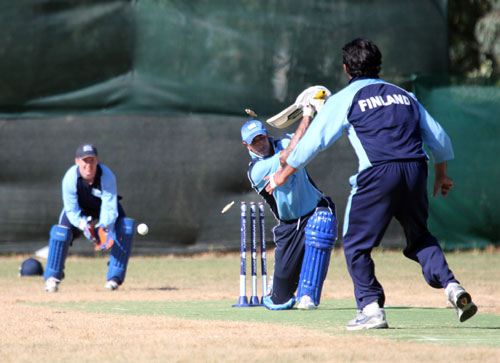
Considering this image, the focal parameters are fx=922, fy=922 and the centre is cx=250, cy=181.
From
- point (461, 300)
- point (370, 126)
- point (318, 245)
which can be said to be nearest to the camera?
point (461, 300)

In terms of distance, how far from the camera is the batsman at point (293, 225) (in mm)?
7363

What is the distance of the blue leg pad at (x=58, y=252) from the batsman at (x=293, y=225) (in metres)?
3.05

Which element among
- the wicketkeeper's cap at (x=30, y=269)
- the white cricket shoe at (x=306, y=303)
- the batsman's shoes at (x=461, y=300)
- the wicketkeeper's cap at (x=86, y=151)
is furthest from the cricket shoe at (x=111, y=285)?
the batsman's shoes at (x=461, y=300)

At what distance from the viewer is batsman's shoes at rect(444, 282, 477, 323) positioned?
549 cm

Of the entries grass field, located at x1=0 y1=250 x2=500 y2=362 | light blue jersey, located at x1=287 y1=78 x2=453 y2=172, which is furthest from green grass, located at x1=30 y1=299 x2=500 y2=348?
light blue jersey, located at x1=287 y1=78 x2=453 y2=172

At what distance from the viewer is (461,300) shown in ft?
18.0

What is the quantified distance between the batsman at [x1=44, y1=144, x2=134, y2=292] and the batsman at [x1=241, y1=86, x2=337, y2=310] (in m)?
2.63

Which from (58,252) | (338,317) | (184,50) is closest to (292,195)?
(338,317)

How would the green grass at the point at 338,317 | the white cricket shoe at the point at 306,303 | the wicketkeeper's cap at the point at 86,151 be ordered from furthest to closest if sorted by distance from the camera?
the wicketkeeper's cap at the point at 86,151, the white cricket shoe at the point at 306,303, the green grass at the point at 338,317

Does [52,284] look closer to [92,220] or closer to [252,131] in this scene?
[92,220]

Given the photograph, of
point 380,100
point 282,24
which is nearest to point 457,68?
point 282,24

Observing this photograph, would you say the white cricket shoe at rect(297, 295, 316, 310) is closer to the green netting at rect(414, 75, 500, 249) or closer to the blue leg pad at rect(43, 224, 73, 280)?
the blue leg pad at rect(43, 224, 73, 280)

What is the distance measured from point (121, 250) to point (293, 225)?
299 cm

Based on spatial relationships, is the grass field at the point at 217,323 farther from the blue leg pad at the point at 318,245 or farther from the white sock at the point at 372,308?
the blue leg pad at the point at 318,245
